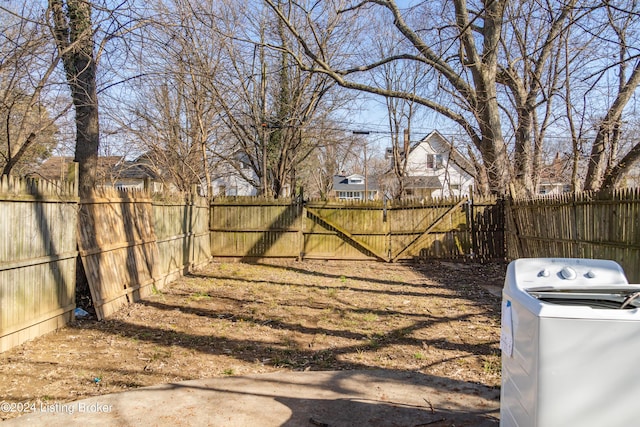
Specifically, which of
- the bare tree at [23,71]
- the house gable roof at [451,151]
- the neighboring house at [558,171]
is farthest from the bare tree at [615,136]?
the bare tree at [23,71]

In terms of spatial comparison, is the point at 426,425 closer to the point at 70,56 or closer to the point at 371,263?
the point at 70,56

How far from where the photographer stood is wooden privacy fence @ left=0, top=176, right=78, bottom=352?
16.1 feet

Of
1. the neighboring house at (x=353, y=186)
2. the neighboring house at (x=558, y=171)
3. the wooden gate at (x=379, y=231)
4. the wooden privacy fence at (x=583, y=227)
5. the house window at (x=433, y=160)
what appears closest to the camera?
the wooden privacy fence at (x=583, y=227)

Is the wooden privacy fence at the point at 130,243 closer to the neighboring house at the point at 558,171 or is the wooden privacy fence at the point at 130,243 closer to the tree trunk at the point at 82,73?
the tree trunk at the point at 82,73

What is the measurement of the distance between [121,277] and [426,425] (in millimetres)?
5617

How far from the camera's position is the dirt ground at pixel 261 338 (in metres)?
4.44

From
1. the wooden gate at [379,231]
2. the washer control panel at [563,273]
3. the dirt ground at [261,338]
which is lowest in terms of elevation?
the dirt ground at [261,338]

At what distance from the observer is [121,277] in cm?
734

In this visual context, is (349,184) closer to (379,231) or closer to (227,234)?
(379,231)

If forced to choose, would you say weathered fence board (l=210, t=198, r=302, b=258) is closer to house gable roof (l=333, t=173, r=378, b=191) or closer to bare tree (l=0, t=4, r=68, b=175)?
bare tree (l=0, t=4, r=68, b=175)

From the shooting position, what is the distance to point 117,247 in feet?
23.8

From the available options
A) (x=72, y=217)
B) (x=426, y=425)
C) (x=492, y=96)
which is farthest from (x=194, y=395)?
(x=492, y=96)

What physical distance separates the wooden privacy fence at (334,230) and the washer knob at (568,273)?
428 inches

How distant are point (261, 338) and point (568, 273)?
13.5 feet
